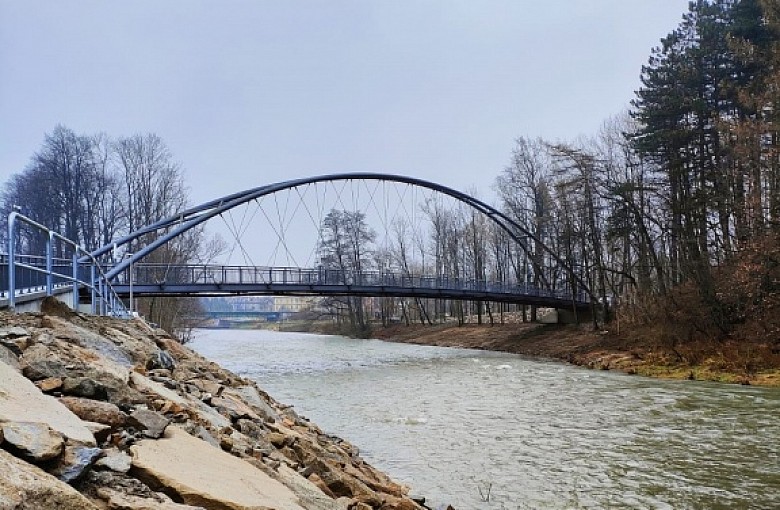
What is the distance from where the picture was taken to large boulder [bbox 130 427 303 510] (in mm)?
2828

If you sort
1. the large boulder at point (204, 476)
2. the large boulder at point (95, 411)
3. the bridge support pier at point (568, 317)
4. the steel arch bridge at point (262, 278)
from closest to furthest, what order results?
1. the large boulder at point (204, 476)
2. the large boulder at point (95, 411)
3. the steel arch bridge at point (262, 278)
4. the bridge support pier at point (568, 317)

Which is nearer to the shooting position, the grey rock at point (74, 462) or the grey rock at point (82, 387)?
the grey rock at point (74, 462)

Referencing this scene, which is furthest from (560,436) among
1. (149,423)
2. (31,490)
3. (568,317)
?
(568,317)

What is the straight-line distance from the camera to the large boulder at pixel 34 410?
2.78 metres

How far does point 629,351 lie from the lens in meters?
25.0

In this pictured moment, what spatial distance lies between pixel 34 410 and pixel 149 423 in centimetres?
77

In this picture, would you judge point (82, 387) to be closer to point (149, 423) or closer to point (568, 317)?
point (149, 423)

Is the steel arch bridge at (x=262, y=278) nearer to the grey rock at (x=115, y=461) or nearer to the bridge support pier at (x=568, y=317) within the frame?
the bridge support pier at (x=568, y=317)

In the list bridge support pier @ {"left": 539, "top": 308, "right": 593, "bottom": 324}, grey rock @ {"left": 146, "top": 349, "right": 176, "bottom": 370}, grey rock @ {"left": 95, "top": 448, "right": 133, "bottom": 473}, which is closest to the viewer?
grey rock @ {"left": 95, "top": 448, "right": 133, "bottom": 473}

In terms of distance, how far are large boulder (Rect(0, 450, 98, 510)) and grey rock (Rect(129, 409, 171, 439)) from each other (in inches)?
50.3

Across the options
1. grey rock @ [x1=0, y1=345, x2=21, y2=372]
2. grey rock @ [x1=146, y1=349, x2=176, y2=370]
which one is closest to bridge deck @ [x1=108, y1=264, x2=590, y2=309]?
grey rock @ [x1=146, y1=349, x2=176, y2=370]

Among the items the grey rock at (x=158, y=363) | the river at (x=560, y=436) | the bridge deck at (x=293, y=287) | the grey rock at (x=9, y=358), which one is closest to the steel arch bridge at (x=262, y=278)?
the bridge deck at (x=293, y=287)

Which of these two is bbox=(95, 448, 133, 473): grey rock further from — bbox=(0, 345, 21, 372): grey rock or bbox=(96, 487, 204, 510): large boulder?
bbox=(0, 345, 21, 372): grey rock

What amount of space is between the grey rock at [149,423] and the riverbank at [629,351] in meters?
17.9
